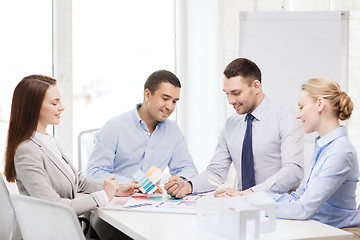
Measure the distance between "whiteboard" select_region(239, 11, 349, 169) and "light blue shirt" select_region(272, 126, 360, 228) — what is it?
57.4 inches

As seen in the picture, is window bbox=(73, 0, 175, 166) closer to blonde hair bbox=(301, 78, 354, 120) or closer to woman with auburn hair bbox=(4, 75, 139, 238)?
woman with auburn hair bbox=(4, 75, 139, 238)

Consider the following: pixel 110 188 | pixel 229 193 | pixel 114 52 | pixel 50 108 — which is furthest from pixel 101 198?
pixel 114 52

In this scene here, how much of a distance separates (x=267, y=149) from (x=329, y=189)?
75 centimetres

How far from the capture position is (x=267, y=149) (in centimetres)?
274

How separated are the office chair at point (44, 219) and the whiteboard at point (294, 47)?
214 cm

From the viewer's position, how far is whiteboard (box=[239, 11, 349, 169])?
3.62 m

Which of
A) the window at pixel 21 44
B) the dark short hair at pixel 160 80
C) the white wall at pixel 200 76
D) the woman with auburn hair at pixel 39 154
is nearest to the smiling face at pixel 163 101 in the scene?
the dark short hair at pixel 160 80

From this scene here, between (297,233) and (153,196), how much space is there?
824 millimetres

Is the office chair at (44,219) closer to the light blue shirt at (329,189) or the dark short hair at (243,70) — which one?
the light blue shirt at (329,189)

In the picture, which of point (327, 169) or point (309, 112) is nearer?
point (327, 169)

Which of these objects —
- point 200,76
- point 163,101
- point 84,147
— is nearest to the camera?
point 163,101

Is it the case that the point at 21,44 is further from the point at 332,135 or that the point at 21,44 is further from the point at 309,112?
the point at 332,135

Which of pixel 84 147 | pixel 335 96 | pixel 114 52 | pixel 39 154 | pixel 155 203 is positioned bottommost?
pixel 155 203

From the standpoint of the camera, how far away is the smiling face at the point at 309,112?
222cm
